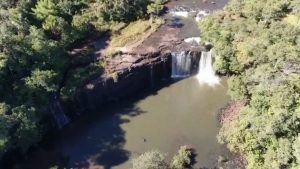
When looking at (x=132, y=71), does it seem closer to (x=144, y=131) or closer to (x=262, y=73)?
(x=144, y=131)

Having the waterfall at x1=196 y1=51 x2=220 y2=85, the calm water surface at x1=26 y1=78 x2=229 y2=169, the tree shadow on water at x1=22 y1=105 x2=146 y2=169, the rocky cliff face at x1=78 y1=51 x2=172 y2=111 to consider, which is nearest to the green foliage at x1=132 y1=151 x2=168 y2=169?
the calm water surface at x1=26 y1=78 x2=229 y2=169

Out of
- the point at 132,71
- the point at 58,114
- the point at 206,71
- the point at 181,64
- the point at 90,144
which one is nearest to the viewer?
the point at 90,144

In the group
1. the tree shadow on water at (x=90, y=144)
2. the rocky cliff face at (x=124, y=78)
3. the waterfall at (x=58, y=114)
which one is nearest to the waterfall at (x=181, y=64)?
the rocky cliff face at (x=124, y=78)

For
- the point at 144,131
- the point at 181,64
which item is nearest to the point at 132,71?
the point at 181,64

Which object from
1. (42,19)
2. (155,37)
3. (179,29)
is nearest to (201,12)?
(179,29)

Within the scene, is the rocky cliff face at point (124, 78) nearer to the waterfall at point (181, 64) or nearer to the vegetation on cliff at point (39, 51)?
the waterfall at point (181, 64)

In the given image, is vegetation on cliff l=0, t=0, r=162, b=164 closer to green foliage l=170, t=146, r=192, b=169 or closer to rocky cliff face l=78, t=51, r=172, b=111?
rocky cliff face l=78, t=51, r=172, b=111
